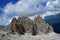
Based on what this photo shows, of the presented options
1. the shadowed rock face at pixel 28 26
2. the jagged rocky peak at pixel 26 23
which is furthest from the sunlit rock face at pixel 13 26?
the jagged rocky peak at pixel 26 23

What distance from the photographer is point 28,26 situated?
51.5 metres

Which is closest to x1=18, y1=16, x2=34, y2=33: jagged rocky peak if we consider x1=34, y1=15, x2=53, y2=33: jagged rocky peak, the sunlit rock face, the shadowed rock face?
the shadowed rock face

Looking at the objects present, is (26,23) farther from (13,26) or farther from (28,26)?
(13,26)

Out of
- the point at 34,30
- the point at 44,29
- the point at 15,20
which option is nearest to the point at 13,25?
the point at 15,20

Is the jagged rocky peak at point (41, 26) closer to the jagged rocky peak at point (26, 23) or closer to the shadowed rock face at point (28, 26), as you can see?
the shadowed rock face at point (28, 26)

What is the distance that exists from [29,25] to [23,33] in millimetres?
3377

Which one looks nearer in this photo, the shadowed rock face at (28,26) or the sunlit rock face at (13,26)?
the sunlit rock face at (13,26)

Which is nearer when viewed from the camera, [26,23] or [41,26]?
[26,23]

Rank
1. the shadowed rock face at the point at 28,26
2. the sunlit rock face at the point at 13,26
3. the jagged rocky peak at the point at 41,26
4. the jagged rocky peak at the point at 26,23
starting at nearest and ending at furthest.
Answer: the sunlit rock face at the point at 13,26, the shadowed rock face at the point at 28,26, the jagged rocky peak at the point at 26,23, the jagged rocky peak at the point at 41,26

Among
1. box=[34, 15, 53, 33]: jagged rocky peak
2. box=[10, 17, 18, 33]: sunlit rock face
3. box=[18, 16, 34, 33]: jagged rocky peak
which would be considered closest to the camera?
box=[10, 17, 18, 33]: sunlit rock face

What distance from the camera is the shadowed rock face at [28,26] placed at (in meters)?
49.4

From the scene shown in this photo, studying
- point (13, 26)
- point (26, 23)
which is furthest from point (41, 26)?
point (13, 26)

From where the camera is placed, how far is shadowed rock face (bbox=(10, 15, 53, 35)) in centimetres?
4941

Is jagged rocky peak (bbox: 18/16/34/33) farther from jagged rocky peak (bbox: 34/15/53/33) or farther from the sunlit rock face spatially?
jagged rocky peak (bbox: 34/15/53/33)
